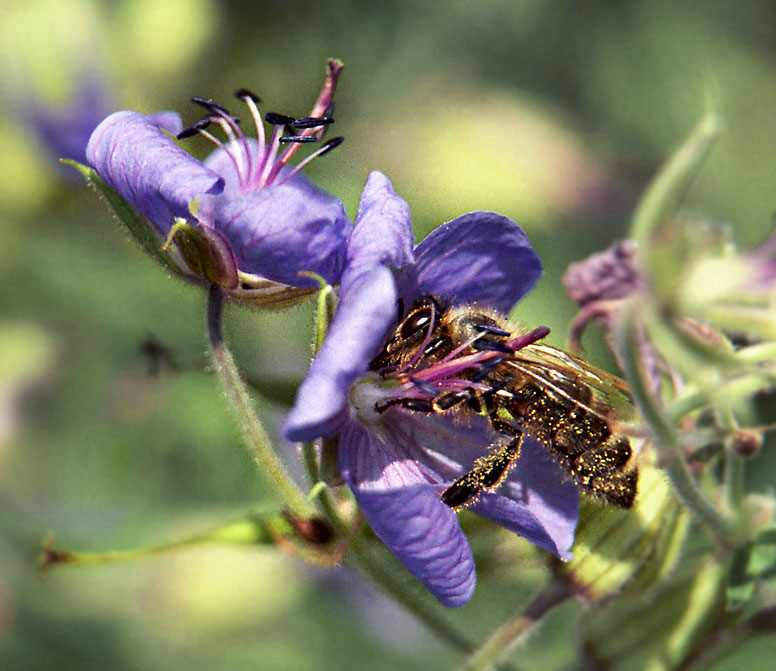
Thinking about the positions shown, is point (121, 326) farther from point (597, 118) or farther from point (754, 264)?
point (754, 264)

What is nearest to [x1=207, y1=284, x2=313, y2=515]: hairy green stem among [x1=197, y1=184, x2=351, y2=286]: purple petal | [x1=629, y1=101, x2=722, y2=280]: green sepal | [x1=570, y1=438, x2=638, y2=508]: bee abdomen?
[x1=197, y1=184, x2=351, y2=286]: purple petal

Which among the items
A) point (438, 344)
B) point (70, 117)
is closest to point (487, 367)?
point (438, 344)

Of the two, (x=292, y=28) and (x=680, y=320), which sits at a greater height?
(x=680, y=320)

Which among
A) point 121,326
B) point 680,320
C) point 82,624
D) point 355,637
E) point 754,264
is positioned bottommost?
point 82,624

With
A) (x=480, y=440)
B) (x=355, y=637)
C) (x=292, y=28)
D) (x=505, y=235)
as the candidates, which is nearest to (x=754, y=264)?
(x=505, y=235)

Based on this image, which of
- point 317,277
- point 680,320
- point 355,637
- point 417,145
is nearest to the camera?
point 680,320

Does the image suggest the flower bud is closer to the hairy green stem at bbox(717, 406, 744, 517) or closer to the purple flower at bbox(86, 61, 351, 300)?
the hairy green stem at bbox(717, 406, 744, 517)
